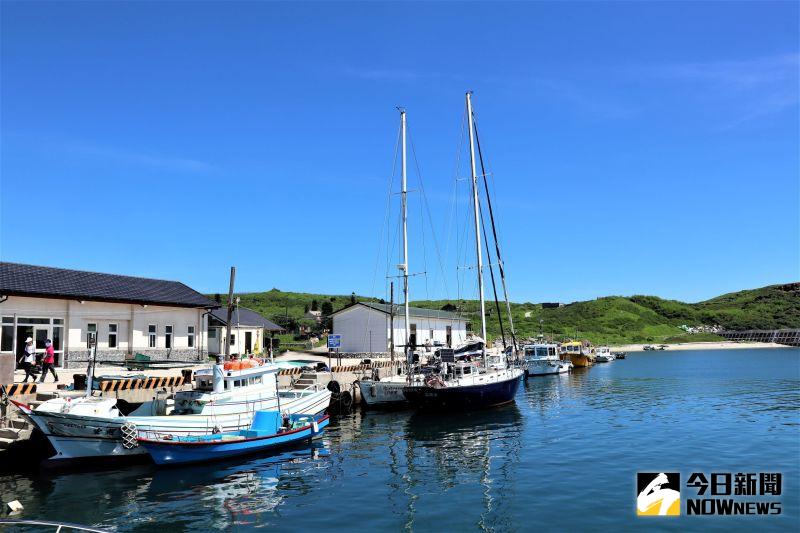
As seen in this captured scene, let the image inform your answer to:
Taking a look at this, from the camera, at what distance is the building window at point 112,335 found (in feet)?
127

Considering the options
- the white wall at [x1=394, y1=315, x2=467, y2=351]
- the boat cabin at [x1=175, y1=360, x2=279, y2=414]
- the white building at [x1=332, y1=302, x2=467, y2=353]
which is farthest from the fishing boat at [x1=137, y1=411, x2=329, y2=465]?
the white building at [x1=332, y1=302, x2=467, y2=353]

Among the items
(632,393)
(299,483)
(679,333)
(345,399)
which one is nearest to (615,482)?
(299,483)

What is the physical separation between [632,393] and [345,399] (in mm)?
24618

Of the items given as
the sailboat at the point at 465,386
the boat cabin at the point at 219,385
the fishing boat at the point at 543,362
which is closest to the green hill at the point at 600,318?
→ the fishing boat at the point at 543,362

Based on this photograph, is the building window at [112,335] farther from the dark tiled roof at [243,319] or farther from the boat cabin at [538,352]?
the boat cabin at [538,352]

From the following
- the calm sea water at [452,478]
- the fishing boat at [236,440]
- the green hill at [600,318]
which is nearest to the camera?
the calm sea water at [452,478]

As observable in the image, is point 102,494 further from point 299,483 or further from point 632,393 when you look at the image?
point 632,393

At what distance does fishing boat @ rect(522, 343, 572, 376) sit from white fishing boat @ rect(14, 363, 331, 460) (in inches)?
1956

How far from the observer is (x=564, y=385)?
2286 inches

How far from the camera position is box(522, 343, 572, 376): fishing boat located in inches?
2876

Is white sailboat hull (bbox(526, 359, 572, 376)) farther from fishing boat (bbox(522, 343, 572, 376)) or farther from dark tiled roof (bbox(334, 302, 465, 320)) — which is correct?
dark tiled roof (bbox(334, 302, 465, 320))

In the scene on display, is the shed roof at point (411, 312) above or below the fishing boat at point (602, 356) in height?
above

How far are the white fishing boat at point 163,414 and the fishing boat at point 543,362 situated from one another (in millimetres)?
49676

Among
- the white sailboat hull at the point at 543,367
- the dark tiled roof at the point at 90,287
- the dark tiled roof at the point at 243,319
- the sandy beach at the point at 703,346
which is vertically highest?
the dark tiled roof at the point at 90,287
